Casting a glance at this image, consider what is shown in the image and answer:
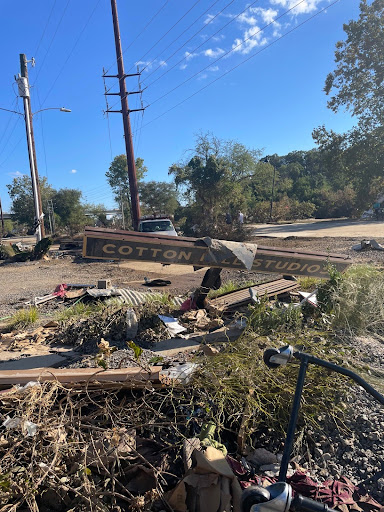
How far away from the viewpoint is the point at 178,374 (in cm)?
292

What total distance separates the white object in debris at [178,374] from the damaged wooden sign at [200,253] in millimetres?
Answer: 1930

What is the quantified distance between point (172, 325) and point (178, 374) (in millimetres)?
2114

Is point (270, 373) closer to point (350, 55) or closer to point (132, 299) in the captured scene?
point (132, 299)

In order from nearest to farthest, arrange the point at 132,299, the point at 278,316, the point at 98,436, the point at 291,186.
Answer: the point at 98,436, the point at 278,316, the point at 132,299, the point at 291,186

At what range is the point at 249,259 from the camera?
16.9 ft

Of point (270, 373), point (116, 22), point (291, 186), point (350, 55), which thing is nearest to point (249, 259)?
point (270, 373)

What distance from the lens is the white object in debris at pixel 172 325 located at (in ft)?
16.2

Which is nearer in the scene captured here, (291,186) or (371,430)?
(371,430)

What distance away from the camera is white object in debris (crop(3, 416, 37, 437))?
2.15m

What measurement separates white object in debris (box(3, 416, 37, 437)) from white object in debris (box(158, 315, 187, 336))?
2.79m

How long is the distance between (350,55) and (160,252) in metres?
30.8

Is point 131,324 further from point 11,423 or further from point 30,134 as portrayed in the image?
point 30,134

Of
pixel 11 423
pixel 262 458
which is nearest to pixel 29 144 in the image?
pixel 11 423

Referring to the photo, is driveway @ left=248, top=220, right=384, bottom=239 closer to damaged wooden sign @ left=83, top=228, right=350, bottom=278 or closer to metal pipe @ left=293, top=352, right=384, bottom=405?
damaged wooden sign @ left=83, top=228, right=350, bottom=278
